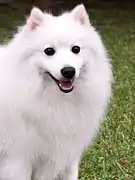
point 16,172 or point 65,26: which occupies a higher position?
point 65,26

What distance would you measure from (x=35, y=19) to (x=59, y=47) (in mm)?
241

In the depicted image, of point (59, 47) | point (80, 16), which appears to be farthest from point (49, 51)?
point (80, 16)

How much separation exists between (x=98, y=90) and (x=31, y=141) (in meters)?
0.56

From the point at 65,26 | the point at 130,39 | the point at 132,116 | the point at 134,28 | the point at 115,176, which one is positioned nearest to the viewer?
the point at 65,26

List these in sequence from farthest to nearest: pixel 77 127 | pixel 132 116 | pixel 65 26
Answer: pixel 132 116 < pixel 77 127 < pixel 65 26

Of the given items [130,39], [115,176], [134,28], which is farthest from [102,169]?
[134,28]

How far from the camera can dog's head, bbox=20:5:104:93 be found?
3.43m

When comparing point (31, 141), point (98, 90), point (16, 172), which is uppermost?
point (98, 90)

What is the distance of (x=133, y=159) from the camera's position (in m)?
4.81

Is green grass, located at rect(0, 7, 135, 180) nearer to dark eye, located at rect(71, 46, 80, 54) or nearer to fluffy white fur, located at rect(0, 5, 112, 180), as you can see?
fluffy white fur, located at rect(0, 5, 112, 180)

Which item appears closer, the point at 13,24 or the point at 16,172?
the point at 16,172

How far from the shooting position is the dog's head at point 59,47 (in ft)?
11.3

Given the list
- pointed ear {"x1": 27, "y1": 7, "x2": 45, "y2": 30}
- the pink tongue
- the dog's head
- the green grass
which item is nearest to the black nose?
the dog's head

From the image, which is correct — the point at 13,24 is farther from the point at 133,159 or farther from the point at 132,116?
the point at 133,159
